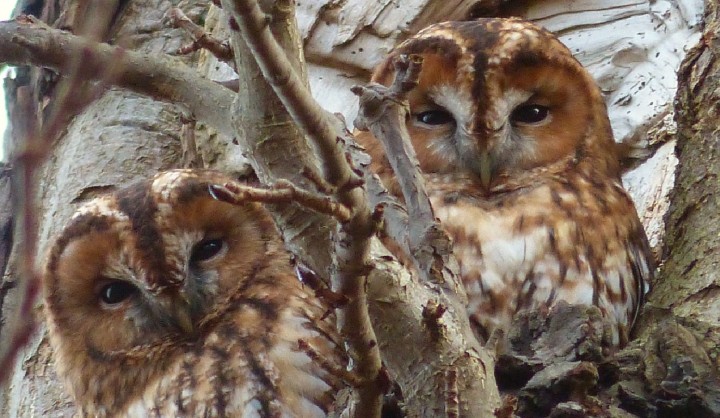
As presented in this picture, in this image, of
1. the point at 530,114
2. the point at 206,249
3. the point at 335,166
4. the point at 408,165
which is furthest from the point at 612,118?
the point at 335,166

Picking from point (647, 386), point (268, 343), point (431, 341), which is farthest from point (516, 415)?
point (268, 343)

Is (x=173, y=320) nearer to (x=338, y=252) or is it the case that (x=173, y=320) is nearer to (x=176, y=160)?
(x=338, y=252)

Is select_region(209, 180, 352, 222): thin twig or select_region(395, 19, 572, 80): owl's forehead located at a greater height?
select_region(209, 180, 352, 222): thin twig

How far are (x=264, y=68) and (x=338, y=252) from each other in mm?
236

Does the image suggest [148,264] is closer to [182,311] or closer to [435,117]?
[182,311]

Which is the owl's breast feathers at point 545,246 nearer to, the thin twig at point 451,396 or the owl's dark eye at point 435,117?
the owl's dark eye at point 435,117

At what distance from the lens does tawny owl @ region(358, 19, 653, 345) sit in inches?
92.4

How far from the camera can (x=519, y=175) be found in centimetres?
250

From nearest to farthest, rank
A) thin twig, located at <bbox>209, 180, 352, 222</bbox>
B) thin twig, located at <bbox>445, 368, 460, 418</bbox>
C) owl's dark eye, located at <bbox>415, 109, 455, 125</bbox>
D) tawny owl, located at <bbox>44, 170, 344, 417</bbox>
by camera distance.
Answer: thin twig, located at <bbox>209, 180, 352, 222</bbox>, thin twig, located at <bbox>445, 368, 460, 418</bbox>, tawny owl, located at <bbox>44, 170, 344, 417</bbox>, owl's dark eye, located at <bbox>415, 109, 455, 125</bbox>

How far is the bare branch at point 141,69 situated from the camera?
6.36 ft

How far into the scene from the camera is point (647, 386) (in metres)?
1.84

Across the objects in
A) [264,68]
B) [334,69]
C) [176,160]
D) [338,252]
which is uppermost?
[264,68]

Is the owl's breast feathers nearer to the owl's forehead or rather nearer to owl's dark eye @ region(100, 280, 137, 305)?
the owl's forehead

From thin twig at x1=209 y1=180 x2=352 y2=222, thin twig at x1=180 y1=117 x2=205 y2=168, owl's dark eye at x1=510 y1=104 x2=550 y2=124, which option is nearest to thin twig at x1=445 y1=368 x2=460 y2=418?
thin twig at x1=209 y1=180 x2=352 y2=222
